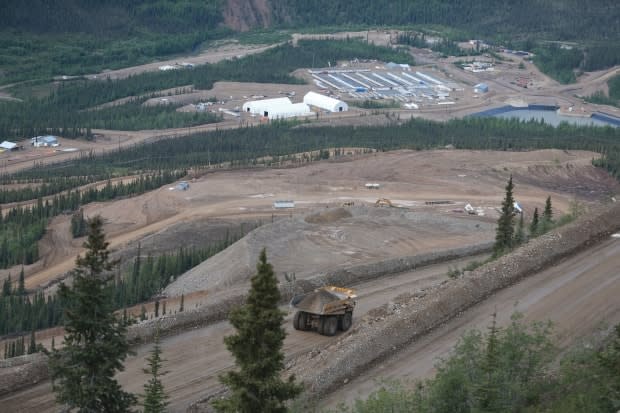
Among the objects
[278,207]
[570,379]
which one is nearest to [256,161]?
[278,207]

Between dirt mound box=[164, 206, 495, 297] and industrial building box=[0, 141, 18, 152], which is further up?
dirt mound box=[164, 206, 495, 297]

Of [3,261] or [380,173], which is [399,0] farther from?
[3,261]

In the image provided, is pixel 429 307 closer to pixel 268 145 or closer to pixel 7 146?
pixel 268 145

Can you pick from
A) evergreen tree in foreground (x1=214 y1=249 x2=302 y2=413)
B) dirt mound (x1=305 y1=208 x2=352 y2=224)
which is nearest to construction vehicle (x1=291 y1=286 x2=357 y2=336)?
evergreen tree in foreground (x1=214 y1=249 x2=302 y2=413)

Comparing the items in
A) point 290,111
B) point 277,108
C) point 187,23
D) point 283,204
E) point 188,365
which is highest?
point 187,23

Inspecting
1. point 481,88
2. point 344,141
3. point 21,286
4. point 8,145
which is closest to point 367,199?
point 21,286

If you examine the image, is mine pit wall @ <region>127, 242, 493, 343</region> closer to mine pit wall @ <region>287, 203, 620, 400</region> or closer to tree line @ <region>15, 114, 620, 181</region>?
mine pit wall @ <region>287, 203, 620, 400</region>

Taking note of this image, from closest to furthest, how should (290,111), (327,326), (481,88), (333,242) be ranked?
(327,326) → (333,242) → (290,111) → (481,88)
